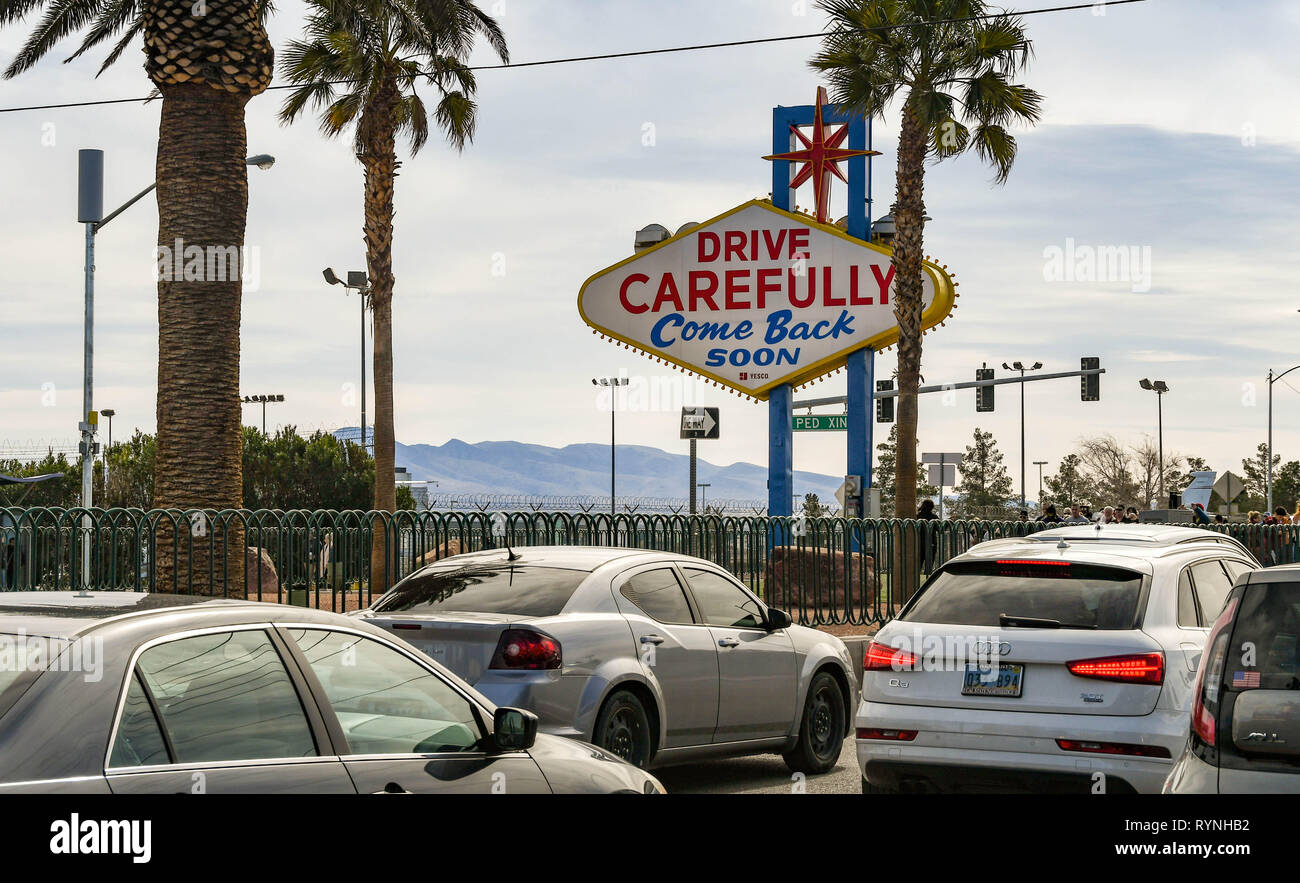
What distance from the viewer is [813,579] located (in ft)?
61.3

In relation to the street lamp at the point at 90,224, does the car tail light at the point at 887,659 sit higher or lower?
lower

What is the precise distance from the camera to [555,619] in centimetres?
877

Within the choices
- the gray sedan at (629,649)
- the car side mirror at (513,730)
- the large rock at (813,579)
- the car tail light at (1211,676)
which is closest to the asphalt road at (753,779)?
the gray sedan at (629,649)

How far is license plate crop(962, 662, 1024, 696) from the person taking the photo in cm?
775

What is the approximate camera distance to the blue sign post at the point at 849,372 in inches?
1204

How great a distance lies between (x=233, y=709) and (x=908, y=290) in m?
23.0

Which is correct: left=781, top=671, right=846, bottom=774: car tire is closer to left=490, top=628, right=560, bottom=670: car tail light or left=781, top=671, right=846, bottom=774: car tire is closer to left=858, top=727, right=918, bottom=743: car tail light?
left=858, top=727, right=918, bottom=743: car tail light

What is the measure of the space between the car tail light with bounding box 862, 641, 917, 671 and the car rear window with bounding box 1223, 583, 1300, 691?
3.12m

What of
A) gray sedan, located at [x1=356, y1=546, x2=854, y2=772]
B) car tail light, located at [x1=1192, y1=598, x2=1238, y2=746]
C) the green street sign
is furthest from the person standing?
car tail light, located at [x1=1192, y1=598, x2=1238, y2=746]

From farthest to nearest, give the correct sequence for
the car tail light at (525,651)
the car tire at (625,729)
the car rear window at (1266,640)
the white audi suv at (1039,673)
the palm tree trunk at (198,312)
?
the palm tree trunk at (198,312) → the car tire at (625,729) → the car tail light at (525,651) → the white audi suv at (1039,673) → the car rear window at (1266,640)

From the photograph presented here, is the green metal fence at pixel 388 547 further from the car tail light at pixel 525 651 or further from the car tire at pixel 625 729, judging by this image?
the car tail light at pixel 525 651

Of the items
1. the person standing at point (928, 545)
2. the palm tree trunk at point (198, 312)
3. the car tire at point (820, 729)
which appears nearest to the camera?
the car tire at point (820, 729)

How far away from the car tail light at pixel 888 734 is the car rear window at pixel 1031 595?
64cm
